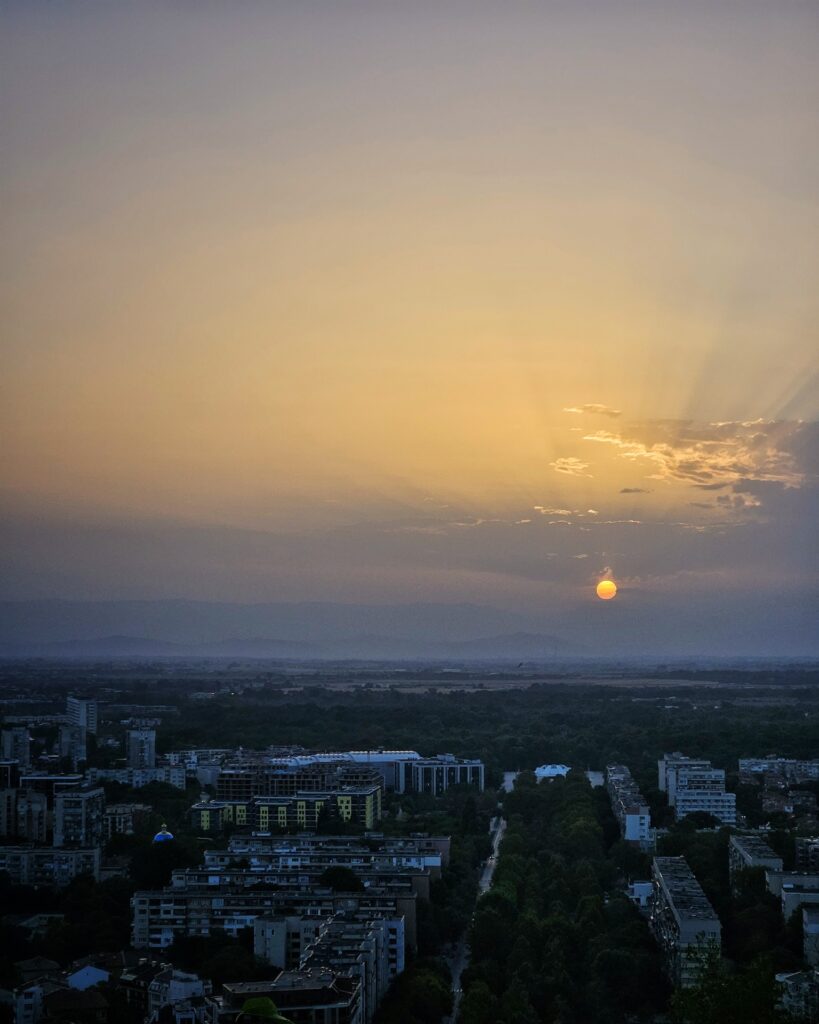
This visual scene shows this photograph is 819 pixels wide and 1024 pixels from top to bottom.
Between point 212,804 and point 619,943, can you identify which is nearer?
point 619,943

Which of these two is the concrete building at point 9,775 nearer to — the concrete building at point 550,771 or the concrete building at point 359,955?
the concrete building at point 550,771

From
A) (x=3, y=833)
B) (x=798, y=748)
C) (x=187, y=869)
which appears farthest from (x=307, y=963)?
(x=798, y=748)

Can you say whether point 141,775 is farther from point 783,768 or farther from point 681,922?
point 681,922

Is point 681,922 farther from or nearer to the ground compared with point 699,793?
nearer to the ground

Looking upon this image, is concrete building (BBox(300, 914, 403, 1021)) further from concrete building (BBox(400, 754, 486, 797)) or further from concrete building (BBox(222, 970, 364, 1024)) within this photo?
concrete building (BBox(400, 754, 486, 797))

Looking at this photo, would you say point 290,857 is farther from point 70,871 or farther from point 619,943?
point 619,943

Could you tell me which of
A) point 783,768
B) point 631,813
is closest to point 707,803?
point 631,813
